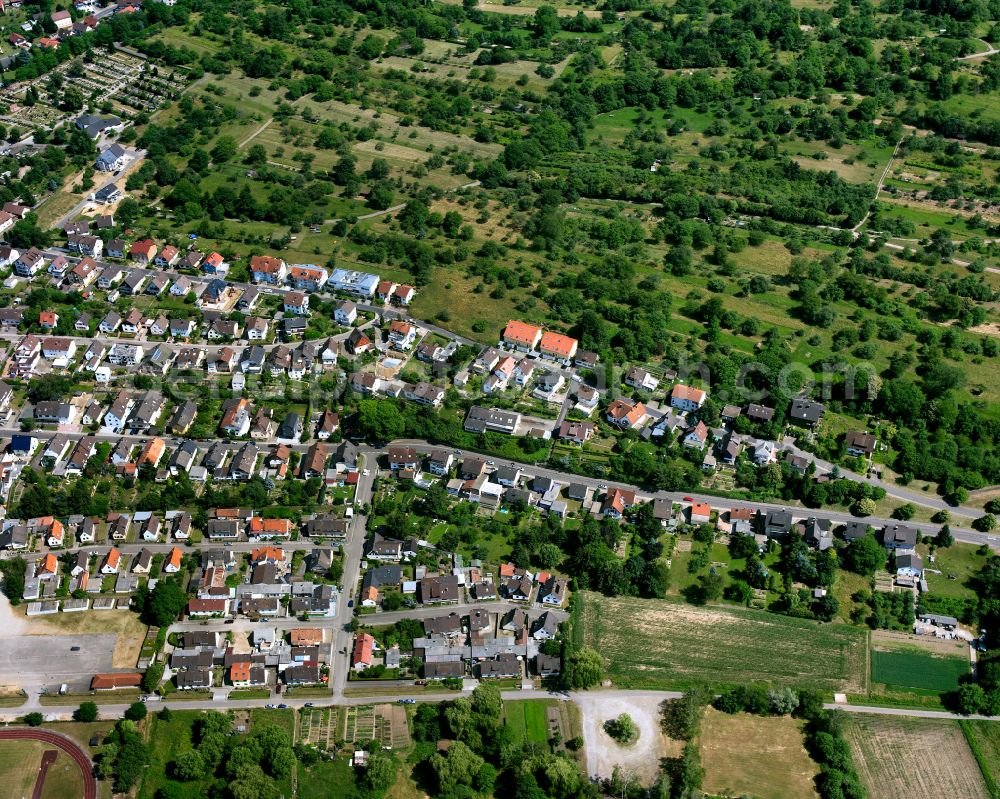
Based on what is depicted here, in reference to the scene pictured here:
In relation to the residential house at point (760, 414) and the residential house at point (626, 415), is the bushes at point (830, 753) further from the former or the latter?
the residential house at point (626, 415)

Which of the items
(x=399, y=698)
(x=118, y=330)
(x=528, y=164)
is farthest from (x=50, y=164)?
(x=399, y=698)

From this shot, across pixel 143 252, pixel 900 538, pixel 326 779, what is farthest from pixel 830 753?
pixel 143 252

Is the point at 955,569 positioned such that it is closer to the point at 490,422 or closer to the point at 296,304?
the point at 490,422

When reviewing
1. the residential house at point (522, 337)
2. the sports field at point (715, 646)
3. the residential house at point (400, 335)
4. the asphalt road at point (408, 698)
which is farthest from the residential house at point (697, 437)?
the residential house at point (400, 335)

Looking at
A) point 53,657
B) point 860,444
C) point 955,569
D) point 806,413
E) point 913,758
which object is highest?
point 860,444

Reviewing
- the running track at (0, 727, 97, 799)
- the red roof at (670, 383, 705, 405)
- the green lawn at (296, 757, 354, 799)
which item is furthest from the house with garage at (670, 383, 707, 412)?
the running track at (0, 727, 97, 799)

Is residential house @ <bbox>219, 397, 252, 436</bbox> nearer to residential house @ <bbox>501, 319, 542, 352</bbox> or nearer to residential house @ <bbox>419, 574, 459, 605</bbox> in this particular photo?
residential house @ <bbox>419, 574, 459, 605</bbox>

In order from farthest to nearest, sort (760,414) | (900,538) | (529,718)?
1. (760,414)
2. (900,538)
3. (529,718)
